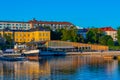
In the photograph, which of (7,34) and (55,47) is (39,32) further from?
(55,47)

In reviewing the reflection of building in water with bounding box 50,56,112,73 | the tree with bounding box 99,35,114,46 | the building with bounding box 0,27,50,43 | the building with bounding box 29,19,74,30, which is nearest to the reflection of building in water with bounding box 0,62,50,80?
the reflection of building in water with bounding box 50,56,112,73

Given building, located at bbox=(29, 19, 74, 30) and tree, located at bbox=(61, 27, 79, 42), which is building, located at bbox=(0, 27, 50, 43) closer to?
tree, located at bbox=(61, 27, 79, 42)

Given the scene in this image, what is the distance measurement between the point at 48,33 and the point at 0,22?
841 inches

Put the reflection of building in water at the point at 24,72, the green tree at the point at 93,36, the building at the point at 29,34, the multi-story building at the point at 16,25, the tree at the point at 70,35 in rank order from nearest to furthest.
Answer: the reflection of building in water at the point at 24,72, the tree at the point at 70,35, the green tree at the point at 93,36, the building at the point at 29,34, the multi-story building at the point at 16,25

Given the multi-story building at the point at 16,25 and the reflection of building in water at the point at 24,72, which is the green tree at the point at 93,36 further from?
the reflection of building in water at the point at 24,72

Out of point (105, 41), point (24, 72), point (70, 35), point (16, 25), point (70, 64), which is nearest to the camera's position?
point (24, 72)

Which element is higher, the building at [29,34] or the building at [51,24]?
the building at [51,24]

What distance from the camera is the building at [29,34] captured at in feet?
284

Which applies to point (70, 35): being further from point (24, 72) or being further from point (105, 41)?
point (24, 72)

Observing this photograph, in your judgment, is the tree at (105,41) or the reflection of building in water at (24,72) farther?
the tree at (105,41)

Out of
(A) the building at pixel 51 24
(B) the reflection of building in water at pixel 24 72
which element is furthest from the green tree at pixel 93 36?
(B) the reflection of building in water at pixel 24 72

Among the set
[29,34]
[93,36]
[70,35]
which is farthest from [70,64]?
[29,34]

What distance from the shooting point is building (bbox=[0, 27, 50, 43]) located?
8644 cm

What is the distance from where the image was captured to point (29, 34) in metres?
90.7
